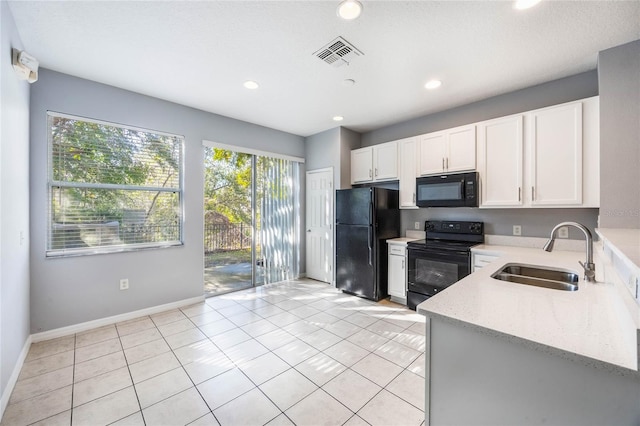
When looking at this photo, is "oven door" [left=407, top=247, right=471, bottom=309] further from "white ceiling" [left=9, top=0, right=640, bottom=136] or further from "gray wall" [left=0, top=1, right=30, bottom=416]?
"gray wall" [left=0, top=1, right=30, bottom=416]

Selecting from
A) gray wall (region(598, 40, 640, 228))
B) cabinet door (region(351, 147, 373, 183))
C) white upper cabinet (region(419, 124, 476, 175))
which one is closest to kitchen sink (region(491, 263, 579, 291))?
gray wall (region(598, 40, 640, 228))

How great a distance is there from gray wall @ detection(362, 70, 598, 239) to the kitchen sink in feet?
4.17

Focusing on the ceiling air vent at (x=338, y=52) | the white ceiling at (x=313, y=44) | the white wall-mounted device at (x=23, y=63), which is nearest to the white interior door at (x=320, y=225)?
the white ceiling at (x=313, y=44)

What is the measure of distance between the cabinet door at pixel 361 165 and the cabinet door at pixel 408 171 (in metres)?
0.54

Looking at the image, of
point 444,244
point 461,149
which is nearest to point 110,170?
point 444,244

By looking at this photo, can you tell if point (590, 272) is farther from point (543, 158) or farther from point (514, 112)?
point (514, 112)

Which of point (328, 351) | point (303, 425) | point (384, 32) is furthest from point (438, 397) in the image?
point (384, 32)

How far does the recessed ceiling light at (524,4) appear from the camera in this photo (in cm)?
178

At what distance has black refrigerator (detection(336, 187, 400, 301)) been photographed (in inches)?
145

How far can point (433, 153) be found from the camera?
3494 millimetres

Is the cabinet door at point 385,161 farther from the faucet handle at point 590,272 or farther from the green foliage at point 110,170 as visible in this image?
the green foliage at point 110,170

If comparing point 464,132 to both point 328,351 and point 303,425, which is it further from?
point 303,425

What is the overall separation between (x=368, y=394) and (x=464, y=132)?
2.98 metres

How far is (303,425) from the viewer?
1597 millimetres
